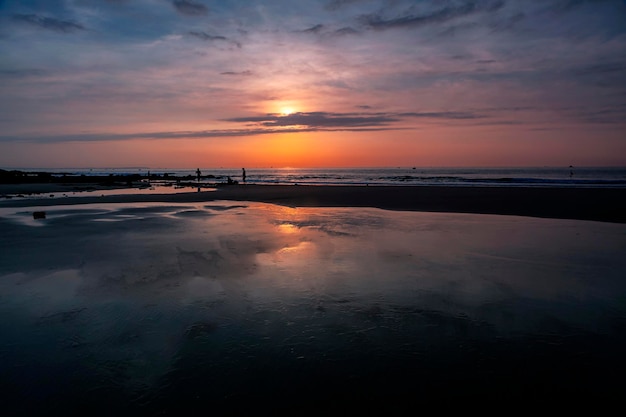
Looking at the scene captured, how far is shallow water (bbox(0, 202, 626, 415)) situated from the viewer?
4.55m

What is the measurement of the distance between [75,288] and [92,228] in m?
9.15

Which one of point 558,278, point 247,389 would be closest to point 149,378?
point 247,389

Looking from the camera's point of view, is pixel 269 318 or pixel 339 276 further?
pixel 339 276

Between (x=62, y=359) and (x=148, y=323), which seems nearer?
(x=62, y=359)

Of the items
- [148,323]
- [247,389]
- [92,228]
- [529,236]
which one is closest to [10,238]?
[92,228]

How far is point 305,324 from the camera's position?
6.43 meters

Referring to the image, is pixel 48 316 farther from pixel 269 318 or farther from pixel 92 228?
pixel 92 228

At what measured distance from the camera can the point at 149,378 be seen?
4.86 meters

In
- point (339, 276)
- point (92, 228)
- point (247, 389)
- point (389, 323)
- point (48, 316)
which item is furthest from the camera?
point (92, 228)

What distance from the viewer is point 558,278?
9.05 meters

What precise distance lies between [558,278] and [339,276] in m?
4.95

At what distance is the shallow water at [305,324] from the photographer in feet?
14.9

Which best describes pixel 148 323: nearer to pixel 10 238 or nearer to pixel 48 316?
pixel 48 316

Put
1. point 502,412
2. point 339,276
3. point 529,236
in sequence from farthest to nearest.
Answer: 1. point 529,236
2. point 339,276
3. point 502,412
